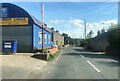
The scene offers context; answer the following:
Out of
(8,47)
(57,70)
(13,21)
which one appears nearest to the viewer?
(57,70)

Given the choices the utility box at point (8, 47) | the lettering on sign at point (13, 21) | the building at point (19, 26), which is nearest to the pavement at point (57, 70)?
the utility box at point (8, 47)

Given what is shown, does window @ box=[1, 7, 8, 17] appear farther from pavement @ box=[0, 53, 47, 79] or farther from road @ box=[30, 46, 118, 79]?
pavement @ box=[0, 53, 47, 79]

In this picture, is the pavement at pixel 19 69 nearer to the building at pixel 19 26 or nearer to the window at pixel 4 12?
the building at pixel 19 26

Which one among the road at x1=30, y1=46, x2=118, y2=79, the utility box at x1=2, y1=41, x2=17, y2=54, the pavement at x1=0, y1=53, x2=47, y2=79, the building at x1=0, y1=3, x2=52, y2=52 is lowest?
the road at x1=30, y1=46, x2=118, y2=79

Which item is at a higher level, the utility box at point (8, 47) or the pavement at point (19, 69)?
the utility box at point (8, 47)

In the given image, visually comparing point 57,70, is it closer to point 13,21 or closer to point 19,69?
point 19,69

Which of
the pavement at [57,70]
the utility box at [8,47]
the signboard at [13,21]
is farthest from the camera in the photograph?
the signboard at [13,21]

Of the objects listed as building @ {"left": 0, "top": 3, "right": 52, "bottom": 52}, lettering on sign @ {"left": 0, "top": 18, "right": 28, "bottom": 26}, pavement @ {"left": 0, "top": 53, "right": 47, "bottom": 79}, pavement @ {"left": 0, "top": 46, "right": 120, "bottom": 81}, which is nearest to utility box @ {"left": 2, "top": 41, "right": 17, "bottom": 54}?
building @ {"left": 0, "top": 3, "right": 52, "bottom": 52}

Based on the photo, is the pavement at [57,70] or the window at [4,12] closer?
the pavement at [57,70]

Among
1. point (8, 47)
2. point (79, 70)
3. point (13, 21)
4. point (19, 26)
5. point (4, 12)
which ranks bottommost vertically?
point (79, 70)

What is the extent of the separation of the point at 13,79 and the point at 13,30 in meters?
33.4

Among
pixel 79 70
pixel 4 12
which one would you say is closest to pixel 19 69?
pixel 79 70

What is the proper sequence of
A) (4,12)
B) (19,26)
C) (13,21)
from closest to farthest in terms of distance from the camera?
(19,26)
(13,21)
(4,12)

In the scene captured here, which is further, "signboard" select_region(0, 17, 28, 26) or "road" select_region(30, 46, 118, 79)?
"signboard" select_region(0, 17, 28, 26)
